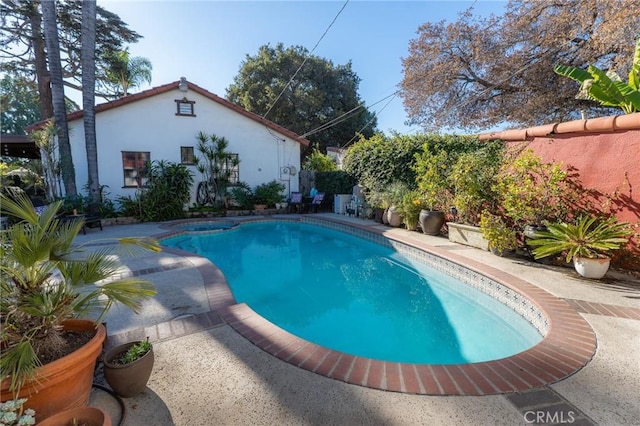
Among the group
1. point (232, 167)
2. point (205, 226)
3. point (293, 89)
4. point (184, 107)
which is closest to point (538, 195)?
point (205, 226)

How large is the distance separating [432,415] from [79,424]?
2.30m

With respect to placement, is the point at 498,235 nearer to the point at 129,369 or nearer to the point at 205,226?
the point at 129,369

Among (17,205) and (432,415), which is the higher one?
(17,205)

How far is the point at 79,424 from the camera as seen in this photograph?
70.9 inches

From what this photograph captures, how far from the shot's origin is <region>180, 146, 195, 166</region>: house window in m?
13.8

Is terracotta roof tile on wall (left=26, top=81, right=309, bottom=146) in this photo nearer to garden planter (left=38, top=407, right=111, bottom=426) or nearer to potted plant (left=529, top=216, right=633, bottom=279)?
potted plant (left=529, top=216, right=633, bottom=279)

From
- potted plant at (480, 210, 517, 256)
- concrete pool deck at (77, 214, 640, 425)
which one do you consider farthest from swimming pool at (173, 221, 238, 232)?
potted plant at (480, 210, 517, 256)

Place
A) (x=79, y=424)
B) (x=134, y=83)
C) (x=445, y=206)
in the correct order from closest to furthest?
(x=79, y=424) < (x=445, y=206) < (x=134, y=83)

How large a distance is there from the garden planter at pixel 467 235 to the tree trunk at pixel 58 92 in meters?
12.8

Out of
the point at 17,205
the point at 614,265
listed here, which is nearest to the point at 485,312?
the point at 614,265

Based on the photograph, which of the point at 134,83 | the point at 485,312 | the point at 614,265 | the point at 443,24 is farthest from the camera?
the point at 134,83

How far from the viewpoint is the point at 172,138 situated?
534 inches

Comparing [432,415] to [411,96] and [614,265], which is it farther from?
[411,96]
